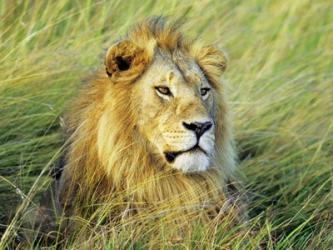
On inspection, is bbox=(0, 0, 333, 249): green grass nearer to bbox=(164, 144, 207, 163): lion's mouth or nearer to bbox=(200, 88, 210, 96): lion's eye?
bbox=(164, 144, 207, 163): lion's mouth

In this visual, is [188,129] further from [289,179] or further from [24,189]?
[289,179]

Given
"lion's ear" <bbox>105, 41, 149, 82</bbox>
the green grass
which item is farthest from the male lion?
the green grass

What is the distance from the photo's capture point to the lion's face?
4.65 metres

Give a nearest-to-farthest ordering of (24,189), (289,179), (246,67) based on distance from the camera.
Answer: (24,189), (289,179), (246,67)

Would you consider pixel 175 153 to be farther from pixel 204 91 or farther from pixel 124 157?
pixel 204 91

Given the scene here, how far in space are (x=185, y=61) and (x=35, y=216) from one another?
3.26 ft

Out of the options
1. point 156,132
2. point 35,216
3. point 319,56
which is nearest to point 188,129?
point 156,132

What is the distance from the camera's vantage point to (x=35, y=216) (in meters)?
4.89

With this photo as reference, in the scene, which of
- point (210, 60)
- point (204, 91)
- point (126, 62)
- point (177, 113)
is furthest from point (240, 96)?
point (177, 113)

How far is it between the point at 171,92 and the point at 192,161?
0.35 meters

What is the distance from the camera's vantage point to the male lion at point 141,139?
4797mm

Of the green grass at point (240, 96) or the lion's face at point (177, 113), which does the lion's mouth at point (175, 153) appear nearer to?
the lion's face at point (177, 113)

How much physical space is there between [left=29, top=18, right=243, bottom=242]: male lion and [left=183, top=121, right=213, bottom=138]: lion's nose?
61 mm

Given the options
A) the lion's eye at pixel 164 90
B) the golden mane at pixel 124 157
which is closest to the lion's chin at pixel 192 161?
the golden mane at pixel 124 157
